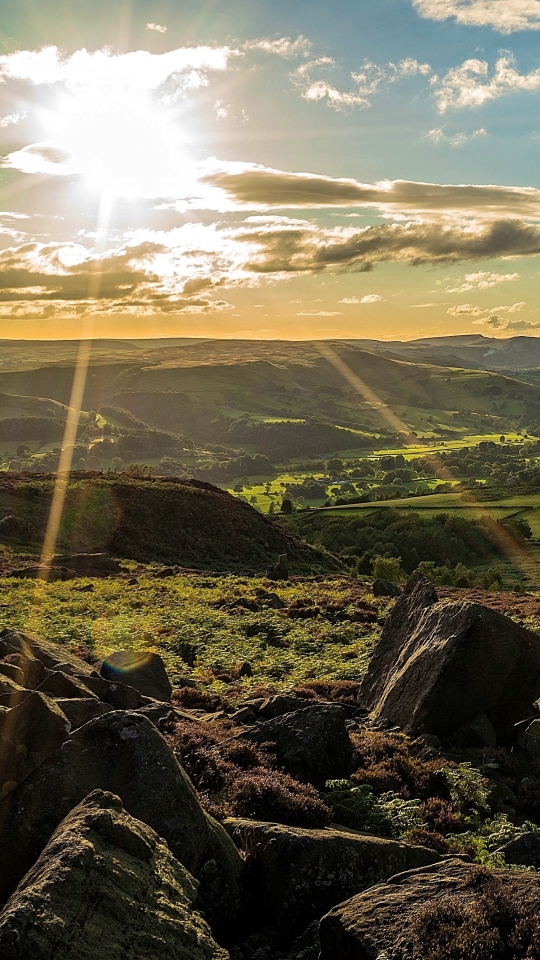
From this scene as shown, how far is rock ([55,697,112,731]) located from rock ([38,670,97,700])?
87cm

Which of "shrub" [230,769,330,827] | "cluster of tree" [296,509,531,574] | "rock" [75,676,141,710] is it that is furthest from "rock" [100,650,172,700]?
"cluster of tree" [296,509,531,574]

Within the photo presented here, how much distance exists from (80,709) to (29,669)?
4.14 meters

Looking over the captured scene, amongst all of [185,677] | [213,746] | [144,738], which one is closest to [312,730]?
[213,746]

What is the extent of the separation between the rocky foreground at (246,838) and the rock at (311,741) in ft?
0.13

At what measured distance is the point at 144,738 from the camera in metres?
9.66

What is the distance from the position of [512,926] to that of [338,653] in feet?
69.0

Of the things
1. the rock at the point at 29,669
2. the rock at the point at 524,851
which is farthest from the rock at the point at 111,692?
the rock at the point at 524,851

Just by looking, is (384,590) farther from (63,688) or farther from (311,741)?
(63,688)

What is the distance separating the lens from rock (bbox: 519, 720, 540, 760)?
1540cm

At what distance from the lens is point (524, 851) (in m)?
10.2

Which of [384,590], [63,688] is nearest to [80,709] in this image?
[63,688]

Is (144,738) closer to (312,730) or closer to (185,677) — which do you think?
(312,730)

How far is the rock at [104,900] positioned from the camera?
5973 millimetres

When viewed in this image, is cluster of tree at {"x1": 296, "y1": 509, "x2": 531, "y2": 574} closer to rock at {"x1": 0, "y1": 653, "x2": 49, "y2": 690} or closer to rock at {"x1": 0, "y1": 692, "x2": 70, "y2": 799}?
rock at {"x1": 0, "y1": 653, "x2": 49, "y2": 690}
